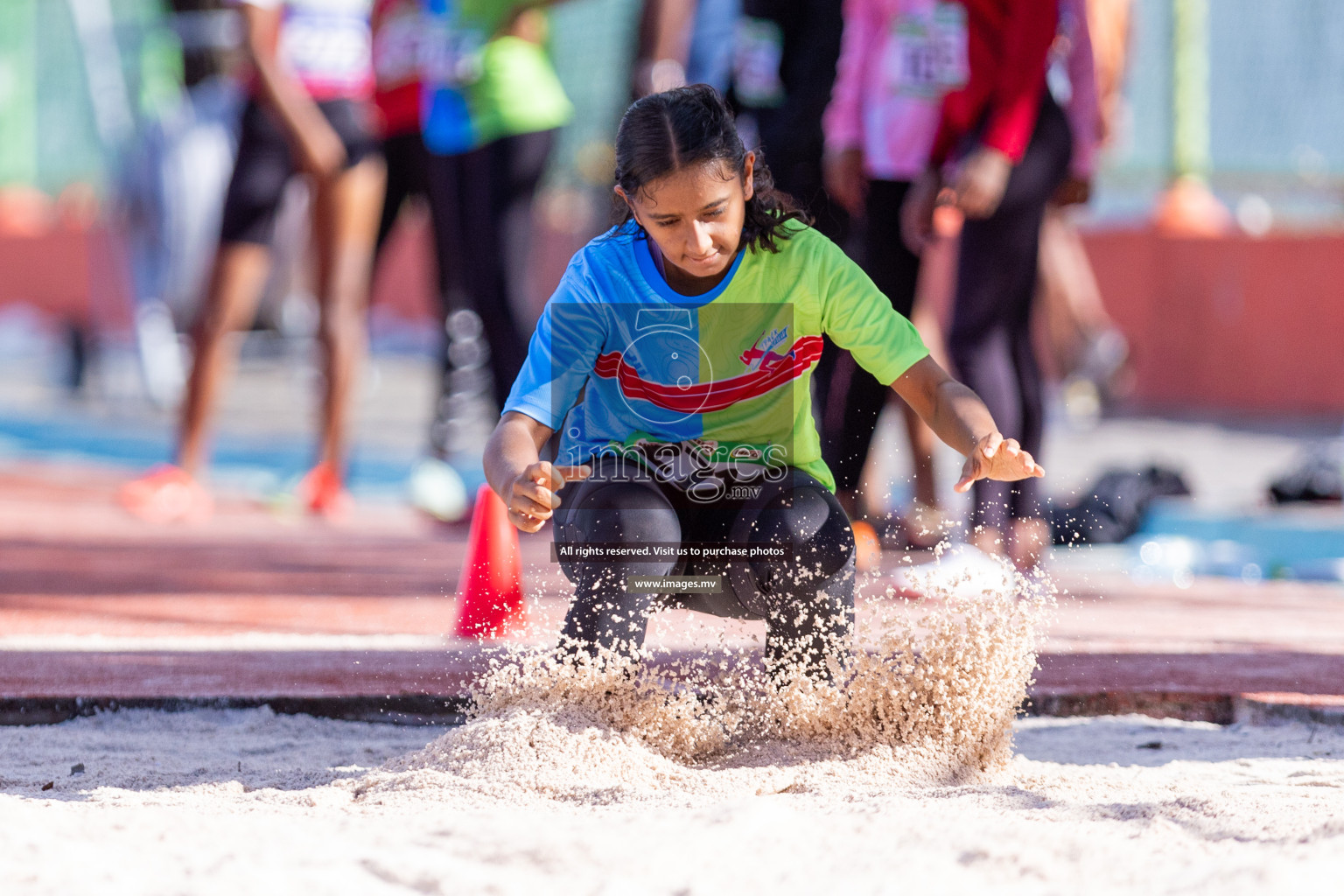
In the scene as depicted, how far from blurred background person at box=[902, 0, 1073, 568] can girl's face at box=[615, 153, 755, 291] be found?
148 cm

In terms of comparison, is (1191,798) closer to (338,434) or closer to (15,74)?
(338,434)

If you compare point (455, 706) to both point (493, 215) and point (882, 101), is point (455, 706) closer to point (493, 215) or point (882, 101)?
point (882, 101)

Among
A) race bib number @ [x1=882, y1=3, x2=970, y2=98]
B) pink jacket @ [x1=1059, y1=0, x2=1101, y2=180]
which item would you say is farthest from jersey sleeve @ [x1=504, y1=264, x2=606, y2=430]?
pink jacket @ [x1=1059, y1=0, x2=1101, y2=180]

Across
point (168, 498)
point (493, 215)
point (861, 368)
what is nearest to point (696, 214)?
point (861, 368)

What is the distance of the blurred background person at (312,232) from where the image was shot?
5363mm

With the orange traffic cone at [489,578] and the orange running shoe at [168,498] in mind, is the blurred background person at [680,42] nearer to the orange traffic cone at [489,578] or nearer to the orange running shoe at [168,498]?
the orange traffic cone at [489,578]

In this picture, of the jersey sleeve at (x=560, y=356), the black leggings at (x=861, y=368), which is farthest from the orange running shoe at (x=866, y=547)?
the jersey sleeve at (x=560, y=356)

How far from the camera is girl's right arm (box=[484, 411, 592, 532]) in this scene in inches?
82.0

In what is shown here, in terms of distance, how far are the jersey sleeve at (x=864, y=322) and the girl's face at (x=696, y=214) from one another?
186 millimetres

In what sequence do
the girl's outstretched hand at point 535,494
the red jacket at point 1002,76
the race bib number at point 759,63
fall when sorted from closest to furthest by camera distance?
the girl's outstretched hand at point 535,494 → the red jacket at point 1002,76 → the race bib number at point 759,63

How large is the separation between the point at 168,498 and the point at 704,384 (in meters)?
3.41

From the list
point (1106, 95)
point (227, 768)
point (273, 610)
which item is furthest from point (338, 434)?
point (227, 768)

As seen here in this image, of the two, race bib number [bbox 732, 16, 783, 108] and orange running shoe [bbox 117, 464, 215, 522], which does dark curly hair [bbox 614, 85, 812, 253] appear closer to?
race bib number [bbox 732, 16, 783, 108]

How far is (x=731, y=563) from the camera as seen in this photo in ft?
8.15
